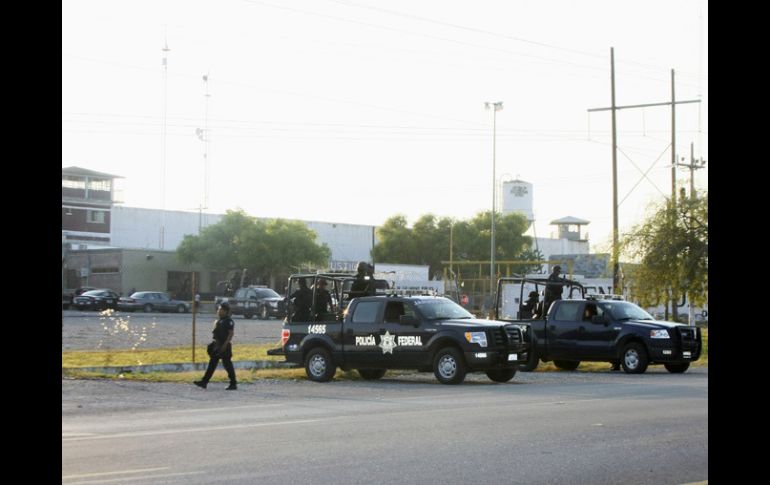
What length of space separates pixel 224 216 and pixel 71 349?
169 feet

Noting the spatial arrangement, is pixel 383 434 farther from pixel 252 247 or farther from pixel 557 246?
pixel 557 246

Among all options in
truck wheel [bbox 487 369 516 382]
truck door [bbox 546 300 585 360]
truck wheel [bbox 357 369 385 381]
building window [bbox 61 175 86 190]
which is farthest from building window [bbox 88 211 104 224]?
truck wheel [bbox 487 369 516 382]

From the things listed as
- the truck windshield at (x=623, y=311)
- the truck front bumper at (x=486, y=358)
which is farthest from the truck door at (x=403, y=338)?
the truck windshield at (x=623, y=311)

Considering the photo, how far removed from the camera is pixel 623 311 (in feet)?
86.7

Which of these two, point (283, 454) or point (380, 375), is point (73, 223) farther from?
point (283, 454)

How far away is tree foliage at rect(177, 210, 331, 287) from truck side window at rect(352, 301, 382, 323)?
53185mm

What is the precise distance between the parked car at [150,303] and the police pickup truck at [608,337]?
132ft

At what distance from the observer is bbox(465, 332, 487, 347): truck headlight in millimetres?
21359

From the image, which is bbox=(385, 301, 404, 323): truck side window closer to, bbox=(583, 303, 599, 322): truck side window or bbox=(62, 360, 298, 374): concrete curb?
bbox=(62, 360, 298, 374): concrete curb

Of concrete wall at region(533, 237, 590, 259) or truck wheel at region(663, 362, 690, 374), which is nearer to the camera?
truck wheel at region(663, 362, 690, 374)

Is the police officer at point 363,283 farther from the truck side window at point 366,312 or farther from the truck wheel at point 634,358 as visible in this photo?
the truck wheel at point 634,358

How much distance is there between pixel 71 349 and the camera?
28.8 meters
